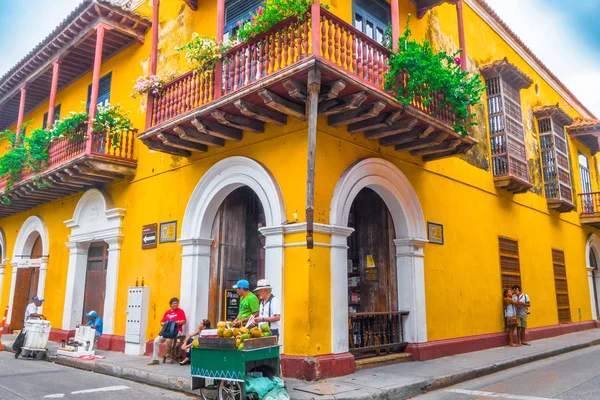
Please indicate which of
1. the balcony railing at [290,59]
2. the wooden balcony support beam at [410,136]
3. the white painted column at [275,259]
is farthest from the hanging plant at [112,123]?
the wooden balcony support beam at [410,136]

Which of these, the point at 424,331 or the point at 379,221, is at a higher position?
the point at 379,221

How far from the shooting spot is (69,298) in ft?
41.1

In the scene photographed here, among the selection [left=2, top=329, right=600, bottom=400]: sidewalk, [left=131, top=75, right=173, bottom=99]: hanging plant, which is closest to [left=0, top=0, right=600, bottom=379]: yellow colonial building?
[left=131, top=75, right=173, bottom=99]: hanging plant

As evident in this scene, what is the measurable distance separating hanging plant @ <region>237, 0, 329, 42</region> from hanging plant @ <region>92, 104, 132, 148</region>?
191 inches

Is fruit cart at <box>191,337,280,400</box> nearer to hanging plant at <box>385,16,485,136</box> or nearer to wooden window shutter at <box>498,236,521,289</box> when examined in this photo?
hanging plant at <box>385,16,485,136</box>

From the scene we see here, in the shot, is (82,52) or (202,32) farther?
(82,52)

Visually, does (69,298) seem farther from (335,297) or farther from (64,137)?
(335,297)

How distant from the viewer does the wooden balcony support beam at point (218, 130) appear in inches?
328

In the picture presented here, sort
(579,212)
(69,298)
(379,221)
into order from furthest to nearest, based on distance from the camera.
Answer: (579,212) → (69,298) → (379,221)

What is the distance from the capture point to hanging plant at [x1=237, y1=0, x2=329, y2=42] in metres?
7.10

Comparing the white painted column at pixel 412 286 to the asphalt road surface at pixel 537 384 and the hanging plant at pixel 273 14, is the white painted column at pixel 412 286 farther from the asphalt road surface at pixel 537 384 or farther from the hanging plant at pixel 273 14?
the hanging plant at pixel 273 14

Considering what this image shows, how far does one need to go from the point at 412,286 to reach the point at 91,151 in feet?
24.6

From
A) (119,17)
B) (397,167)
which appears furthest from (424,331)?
(119,17)

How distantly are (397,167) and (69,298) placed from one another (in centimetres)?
909
